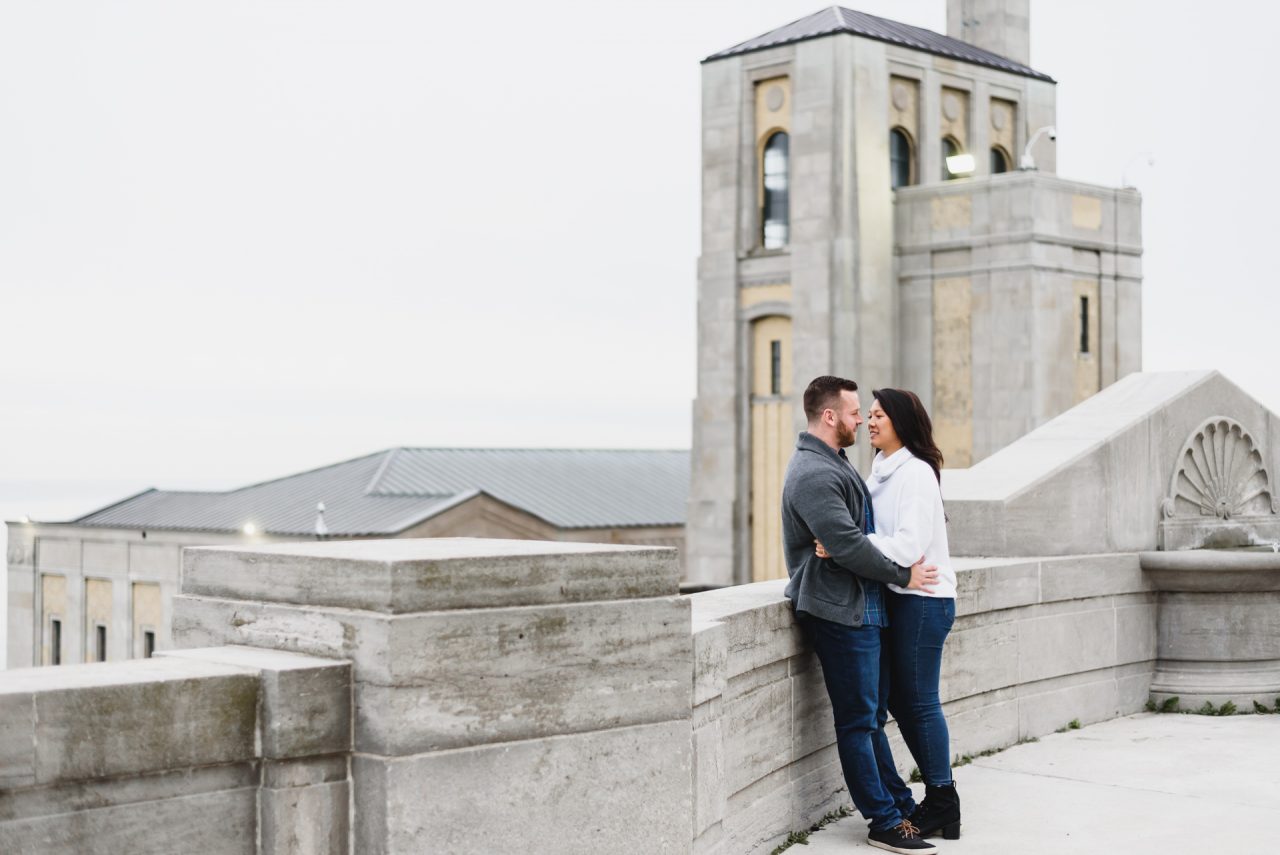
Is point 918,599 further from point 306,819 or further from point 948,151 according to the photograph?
point 948,151

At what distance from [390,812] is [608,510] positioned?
51.3 meters

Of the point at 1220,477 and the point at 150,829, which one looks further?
the point at 1220,477

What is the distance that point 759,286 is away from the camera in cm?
4031

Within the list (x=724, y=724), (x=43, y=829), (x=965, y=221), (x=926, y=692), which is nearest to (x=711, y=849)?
(x=724, y=724)

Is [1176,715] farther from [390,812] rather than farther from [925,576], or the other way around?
[390,812]

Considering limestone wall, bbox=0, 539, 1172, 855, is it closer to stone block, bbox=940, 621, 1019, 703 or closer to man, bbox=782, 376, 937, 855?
man, bbox=782, 376, 937, 855

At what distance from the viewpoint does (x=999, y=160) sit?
143 ft

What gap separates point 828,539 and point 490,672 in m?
1.97

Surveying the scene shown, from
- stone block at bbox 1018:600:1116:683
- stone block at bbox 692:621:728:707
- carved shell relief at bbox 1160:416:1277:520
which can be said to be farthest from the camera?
carved shell relief at bbox 1160:416:1277:520

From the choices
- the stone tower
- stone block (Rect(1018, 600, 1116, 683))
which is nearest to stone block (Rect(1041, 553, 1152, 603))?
stone block (Rect(1018, 600, 1116, 683))

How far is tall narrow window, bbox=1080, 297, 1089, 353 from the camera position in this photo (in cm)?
3916

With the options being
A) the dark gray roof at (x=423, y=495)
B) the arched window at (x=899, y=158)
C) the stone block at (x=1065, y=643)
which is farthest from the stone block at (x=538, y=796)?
the dark gray roof at (x=423, y=495)

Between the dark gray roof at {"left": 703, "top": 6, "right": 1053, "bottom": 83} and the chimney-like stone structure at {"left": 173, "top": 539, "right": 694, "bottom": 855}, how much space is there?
34902mm

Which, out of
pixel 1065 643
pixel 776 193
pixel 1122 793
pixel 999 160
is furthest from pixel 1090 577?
pixel 999 160
